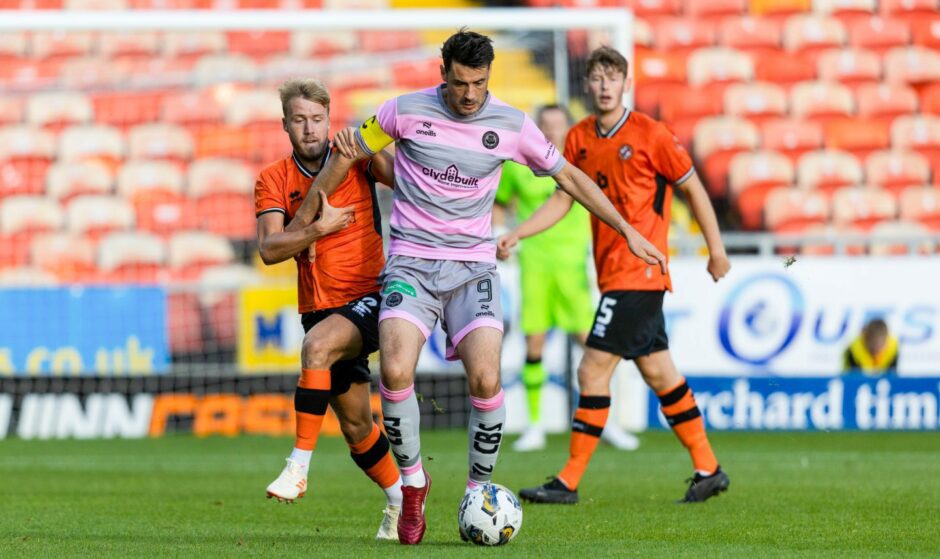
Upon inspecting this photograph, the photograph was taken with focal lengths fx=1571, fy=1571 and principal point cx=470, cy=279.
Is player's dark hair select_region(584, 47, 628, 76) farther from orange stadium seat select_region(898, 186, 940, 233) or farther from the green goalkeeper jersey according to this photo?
orange stadium seat select_region(898, 186, 940, 233)

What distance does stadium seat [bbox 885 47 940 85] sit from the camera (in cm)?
1889

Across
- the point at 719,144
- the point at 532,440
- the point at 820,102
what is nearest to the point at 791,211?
the point at 719,144

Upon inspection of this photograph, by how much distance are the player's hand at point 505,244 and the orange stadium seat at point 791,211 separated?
9050mm

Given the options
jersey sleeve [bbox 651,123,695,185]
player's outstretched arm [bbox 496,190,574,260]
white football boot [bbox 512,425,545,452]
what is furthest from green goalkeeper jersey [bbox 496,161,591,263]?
jersey sleeve [bbox 651,123,695,185]

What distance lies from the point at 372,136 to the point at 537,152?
0.68 m

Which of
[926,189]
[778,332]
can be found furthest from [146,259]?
[926,189]

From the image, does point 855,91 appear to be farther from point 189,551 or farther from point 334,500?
point 189,551

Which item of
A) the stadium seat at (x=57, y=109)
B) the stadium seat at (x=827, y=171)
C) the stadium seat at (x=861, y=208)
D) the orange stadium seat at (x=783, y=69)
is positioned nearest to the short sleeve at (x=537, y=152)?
the stadium seat at (x=57, y=109)

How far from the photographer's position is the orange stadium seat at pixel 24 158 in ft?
48.5

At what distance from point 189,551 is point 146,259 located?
9.46 metres

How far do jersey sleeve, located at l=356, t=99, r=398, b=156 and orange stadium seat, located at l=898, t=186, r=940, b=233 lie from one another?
11.7 meters

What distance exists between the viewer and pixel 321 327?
6.60 meters

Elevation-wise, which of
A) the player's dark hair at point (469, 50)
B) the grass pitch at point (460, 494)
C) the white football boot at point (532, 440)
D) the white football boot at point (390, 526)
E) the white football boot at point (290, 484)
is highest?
the player's dark hair at point (469, 50)

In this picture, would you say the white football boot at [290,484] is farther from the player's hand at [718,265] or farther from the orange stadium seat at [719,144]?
the orange stadium seat at [719,144]
